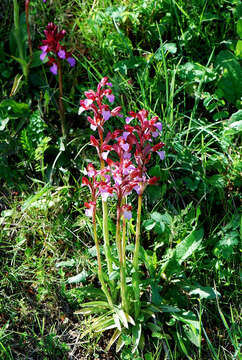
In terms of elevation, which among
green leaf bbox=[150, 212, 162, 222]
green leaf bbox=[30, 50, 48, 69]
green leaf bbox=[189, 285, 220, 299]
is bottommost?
green leaf bbox=[189, 285, 220, 299]

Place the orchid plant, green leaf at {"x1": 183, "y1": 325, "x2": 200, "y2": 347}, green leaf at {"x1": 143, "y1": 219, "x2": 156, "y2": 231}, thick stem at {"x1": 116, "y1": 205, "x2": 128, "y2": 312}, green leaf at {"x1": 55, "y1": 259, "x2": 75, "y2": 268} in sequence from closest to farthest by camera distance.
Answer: the orchid plant, thick stem at {"x1": 116, "y1": 205, "x2": 128, "y2": 312}, green leaf at {"x1": 183, "y1": 325, "x2": 200, "y2": 347}, green leaf at {"x1": 143, "y1": 219, "x2": 156, "y2": 231}, green leaf at {"x1": 55, "y1": 259, "x2": 75, "y2": 268}

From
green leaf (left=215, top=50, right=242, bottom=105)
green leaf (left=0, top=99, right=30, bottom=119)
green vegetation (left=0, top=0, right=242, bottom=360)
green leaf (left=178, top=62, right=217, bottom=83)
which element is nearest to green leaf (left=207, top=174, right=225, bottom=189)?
green vegetation (left=0, top=0, right=242, bottom=360)

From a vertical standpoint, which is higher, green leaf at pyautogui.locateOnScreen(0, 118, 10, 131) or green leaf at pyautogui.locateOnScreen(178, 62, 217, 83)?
green leaf at pyautogui.locateOnScreen(178, 62, 217, 83)

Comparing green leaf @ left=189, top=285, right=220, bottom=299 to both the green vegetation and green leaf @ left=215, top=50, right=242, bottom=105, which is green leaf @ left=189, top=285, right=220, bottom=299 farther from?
green leaf @ left=215, top=50, right=242, bottom=105

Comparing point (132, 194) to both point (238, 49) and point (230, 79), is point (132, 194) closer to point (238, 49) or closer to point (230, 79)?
point (230, 79)

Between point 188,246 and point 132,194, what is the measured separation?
1.91 ft

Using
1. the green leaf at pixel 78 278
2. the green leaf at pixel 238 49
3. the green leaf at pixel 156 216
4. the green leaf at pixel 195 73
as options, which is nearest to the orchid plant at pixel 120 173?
the green leaf at pixel 78 278

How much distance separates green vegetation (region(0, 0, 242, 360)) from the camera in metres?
2.46

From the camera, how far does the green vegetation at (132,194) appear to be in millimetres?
2463

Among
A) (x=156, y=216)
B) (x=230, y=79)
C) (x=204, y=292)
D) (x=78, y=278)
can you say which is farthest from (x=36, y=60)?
(x=204, y=292)

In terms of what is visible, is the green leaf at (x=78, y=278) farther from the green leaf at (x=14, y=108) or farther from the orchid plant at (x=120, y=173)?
the green leaf at (x=14, y=108)

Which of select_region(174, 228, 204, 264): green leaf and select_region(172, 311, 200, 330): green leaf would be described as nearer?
select_region(172, 311, 200, 330): green leaf

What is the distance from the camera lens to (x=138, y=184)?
1966mm

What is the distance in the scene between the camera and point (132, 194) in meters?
2.87
